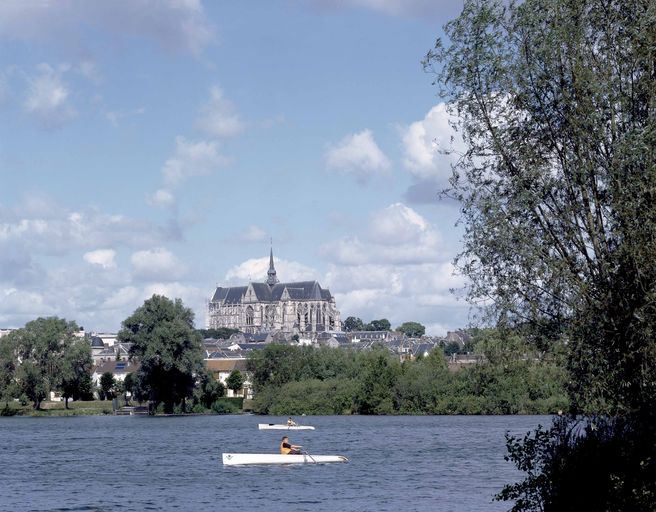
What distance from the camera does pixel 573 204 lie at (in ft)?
66.7

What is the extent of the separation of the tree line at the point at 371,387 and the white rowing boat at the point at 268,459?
2897 centimetres

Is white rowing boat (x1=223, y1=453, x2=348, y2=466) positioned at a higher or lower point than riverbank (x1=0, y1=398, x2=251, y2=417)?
lower

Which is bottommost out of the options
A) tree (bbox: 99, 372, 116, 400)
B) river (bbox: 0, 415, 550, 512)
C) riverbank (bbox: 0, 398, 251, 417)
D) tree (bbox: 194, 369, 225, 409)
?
river (bbox: 0, 415, 550, 512)

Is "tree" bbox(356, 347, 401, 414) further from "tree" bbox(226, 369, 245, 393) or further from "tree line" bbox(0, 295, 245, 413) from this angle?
"tree" bbox(226, 369, 245, 393)

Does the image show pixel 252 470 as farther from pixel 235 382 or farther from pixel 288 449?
pixel 235 382

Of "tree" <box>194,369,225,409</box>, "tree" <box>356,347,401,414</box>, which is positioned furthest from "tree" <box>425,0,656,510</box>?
"tree" <box>194,369,225,409</box>

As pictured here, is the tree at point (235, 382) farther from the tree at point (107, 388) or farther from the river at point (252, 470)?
the river at point (252, 470)

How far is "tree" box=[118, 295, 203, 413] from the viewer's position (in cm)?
10162

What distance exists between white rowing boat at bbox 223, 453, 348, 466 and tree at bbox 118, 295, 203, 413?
47576mm

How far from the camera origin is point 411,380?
10400 centimetres

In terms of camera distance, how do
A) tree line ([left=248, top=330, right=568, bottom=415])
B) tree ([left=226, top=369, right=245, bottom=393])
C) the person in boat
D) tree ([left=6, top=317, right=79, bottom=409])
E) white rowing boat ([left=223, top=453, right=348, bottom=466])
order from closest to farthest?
white rowing boat ([left=223, top=453, right=348, bottom=466]), the person in boat, tree line ([left=248, top=330, right=568, bottom=415]), tree ([left=6, top=317, right=79, bottom=409]), tree ([left=226, top=369, right=245, bottom=393])

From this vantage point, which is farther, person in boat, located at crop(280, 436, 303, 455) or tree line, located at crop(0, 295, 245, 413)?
tree line, located at crop(0, 295, 245, 413)

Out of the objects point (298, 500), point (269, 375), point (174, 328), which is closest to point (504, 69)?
point (298, 500)

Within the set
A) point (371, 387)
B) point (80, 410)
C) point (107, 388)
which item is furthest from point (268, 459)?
point (107, 388)
